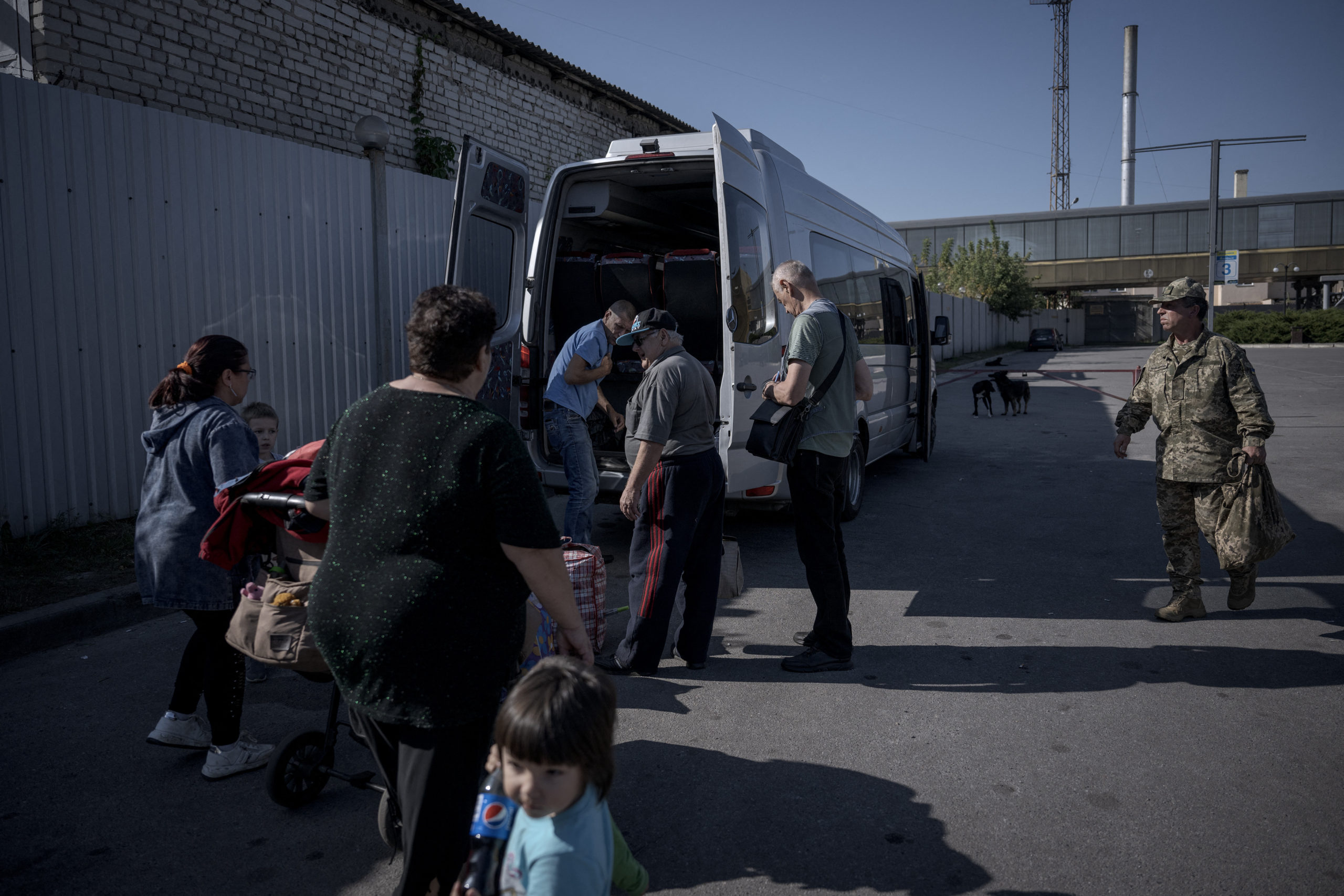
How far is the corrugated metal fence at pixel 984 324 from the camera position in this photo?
131 ft

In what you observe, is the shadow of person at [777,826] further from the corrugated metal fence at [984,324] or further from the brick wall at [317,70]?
the corrugated metal fence at [984,324]

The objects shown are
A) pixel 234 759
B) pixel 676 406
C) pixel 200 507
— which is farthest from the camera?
pixel 676 406

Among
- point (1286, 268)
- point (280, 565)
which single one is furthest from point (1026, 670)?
point (1286, 268)

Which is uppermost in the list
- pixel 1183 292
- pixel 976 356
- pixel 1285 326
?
pixel 1285 326

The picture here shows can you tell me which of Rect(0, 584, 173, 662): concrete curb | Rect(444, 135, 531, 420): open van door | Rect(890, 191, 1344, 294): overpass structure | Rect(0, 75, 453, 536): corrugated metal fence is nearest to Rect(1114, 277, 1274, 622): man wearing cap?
Rect(444, 135, 531, 420): open van door

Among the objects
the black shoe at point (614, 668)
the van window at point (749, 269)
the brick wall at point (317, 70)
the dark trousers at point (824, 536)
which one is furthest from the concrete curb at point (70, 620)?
the brick wall at point (317, 70)

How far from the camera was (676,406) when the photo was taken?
14.2ft

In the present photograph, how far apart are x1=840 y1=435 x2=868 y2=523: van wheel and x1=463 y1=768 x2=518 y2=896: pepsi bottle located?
6.04 m

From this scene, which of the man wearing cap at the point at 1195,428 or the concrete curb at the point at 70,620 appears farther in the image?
the man wearing cap at the point at 1195,428

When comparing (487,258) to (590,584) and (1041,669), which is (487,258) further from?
(1041,669)

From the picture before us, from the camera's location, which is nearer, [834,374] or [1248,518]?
[834,374]

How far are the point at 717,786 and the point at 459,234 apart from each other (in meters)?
4.06

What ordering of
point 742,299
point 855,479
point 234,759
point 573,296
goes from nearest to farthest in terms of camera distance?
point 234,759 < point 742,299 < point 573,296 < point 855,479

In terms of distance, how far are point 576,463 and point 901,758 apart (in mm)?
3208
